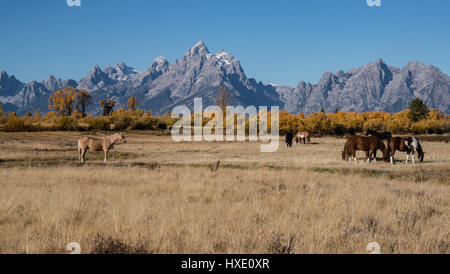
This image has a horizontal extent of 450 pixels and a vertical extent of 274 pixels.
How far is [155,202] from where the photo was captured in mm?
10070

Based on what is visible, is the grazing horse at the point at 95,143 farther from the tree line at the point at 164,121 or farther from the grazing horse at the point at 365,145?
the tree line at the point at 164,121

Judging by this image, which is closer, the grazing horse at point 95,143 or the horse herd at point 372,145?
the horse herd at point 372,145

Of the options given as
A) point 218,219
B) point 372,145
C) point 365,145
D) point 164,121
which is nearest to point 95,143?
point 365,145

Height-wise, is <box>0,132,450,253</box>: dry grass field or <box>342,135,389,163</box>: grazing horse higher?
<box>342,135,389,163</box>: grazing horse

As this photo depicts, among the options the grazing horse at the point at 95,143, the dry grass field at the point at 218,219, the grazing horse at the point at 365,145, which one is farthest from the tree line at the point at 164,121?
the dry grass field at the point at 218,219

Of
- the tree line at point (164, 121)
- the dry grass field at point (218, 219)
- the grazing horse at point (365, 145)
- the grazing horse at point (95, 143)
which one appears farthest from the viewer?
the tree line at point (164, 121)

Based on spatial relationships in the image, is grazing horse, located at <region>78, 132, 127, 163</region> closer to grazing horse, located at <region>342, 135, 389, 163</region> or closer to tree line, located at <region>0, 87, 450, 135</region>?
grazing horse, located at <region>342, 135, 389, 163</region>

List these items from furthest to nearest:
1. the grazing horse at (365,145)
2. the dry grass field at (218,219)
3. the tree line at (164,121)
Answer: the tree line at (164,121), the grazing horse at (365,145), the dry grass field at (218,219)

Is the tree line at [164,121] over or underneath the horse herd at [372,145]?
over

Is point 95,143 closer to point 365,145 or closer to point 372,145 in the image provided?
point 365,145

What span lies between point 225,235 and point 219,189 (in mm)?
5883

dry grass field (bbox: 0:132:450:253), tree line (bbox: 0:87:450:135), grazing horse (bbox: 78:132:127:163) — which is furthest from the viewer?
tree line (bbox: 0:87:450:135)

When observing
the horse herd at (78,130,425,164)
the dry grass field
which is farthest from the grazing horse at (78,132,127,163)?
the dry grass field

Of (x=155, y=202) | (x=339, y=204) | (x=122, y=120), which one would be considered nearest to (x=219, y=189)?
(x=155, y=202)
